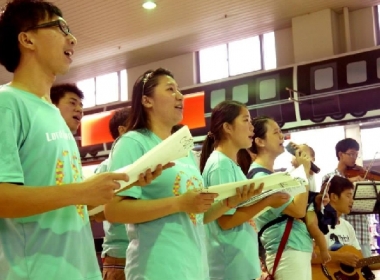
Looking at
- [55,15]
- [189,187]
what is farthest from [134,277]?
[55,15]

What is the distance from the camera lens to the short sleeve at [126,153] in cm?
187

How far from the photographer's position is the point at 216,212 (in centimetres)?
231

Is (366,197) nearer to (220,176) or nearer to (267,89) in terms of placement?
(220,176)

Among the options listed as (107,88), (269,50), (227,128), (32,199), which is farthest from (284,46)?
(32,199)

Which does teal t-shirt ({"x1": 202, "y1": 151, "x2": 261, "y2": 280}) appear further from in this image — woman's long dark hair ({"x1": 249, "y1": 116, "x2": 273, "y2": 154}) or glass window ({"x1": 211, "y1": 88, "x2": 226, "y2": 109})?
glass window ({"x1": 211, "y1": 88, "x2": 226, "y2": 109})

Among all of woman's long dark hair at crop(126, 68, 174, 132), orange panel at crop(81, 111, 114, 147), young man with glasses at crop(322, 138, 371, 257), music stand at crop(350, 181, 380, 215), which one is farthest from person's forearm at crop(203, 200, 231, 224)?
orange panel at crop(81, 111, 114, 147)

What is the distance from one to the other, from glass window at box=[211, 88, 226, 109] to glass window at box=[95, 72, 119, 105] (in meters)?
3.88

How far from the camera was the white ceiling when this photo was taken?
8.16 meters

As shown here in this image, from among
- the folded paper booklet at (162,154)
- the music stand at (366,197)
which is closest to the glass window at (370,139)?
the music stand at (366,197)

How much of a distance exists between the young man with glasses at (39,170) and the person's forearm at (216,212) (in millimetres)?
898

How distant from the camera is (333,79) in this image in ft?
23.1

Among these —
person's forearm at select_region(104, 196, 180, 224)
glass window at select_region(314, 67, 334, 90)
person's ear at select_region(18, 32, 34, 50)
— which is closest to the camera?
person's ear at select_region(18, 32, 34, 50)

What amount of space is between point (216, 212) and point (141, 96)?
591mm

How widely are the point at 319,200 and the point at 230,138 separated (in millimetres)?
1198
